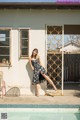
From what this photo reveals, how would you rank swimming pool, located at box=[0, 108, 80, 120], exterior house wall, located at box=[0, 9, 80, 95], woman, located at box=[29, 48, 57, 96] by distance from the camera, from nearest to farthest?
swimming pool, located at box=[0, 108, 80, 120]
woman, located at box=[29, 48, 57, 96]
exterior house wall, located at box=[0, 9, 80, 95]

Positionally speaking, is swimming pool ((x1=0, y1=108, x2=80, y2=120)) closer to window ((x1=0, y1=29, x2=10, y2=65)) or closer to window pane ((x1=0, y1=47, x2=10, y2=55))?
window ((x1=0, y1=29, x2=10, y2=65))

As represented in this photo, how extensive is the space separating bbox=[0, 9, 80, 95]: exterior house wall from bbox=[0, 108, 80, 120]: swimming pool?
2.21 metres

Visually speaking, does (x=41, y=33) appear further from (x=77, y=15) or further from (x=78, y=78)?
(x=78, y=78)

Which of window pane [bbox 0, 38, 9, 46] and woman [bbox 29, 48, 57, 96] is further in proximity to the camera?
window pane [bbox 0, 38, 9, 46]

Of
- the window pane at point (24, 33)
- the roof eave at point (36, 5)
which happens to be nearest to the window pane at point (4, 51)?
the window pane at point (24, 33)

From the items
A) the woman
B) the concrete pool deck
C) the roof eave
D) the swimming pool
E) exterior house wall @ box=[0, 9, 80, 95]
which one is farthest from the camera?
exterior house wall @ box=[0, 9, 80, 95]

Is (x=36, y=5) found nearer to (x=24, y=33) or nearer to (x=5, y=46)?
(x=24, y=33)

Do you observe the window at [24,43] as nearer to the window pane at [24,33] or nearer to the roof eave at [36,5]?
the window pane at [24,33]

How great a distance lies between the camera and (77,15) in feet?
41.4

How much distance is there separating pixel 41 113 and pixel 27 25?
3.92 metres

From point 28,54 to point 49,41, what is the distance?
1.10m

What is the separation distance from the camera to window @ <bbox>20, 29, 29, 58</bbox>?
12.6 meters

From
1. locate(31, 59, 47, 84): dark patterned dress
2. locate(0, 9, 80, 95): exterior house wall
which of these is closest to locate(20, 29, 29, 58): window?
locate(0, 9, 80, 95): exterior house wall

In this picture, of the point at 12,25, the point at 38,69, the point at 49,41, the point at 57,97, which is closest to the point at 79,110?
the point at 57,97
